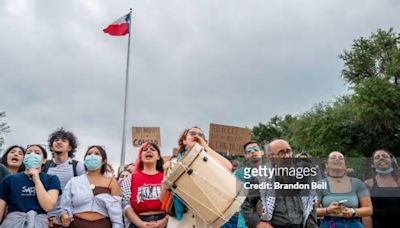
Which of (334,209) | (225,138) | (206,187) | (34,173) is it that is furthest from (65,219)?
(225,138)

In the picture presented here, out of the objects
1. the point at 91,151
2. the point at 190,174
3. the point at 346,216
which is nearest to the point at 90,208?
the point at 91,151

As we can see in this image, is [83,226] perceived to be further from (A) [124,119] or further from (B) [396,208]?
(A) [124,119]

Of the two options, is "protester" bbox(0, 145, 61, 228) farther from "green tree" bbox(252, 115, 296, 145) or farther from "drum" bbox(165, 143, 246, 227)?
"green tree" bbox(252, 115, 296, 145)

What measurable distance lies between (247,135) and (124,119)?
928 centimetres

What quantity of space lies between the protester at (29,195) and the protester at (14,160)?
1.97 feet

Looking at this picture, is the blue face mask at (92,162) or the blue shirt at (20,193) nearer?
the blue shirt at (20,193)

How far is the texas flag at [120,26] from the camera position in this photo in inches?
704

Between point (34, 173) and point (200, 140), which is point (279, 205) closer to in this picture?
point (200, 140)

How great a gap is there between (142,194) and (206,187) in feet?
3.99

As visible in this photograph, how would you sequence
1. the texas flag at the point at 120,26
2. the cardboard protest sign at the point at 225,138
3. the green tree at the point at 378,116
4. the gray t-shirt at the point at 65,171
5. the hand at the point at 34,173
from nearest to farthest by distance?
1. the hand at the point at 34,173
2. the gray t-shirt at the point at 65,171
3. the cardboard protest sign at the point at 225,138
4. the texas flag at the point at 120,26
5. the green tree at the point at 378,116

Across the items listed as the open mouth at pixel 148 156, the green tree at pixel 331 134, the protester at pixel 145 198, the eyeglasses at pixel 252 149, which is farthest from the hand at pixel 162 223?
the green tree at pixel 331 134

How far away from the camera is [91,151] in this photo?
561cm

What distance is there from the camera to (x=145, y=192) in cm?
534

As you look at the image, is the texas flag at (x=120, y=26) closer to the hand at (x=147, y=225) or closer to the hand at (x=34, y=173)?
the hand at (x=34, y=173)
